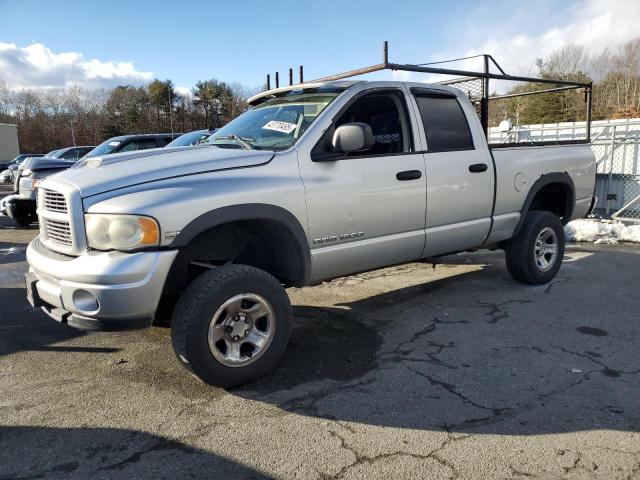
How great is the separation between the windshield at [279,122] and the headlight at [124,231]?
1192mm

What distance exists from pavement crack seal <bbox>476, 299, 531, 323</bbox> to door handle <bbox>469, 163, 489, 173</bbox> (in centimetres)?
137

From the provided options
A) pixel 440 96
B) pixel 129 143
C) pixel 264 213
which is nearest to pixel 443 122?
pixel 440 96

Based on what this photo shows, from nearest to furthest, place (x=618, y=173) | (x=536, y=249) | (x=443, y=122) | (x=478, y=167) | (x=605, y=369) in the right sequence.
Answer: (x=605, y=369) → (x=443, y=122) → (x=478, y=167) → (x=536, y=249) → (x=618, y=173)

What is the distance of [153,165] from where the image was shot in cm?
335

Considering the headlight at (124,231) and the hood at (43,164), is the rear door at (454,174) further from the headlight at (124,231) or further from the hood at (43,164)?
the hood at (43,164)

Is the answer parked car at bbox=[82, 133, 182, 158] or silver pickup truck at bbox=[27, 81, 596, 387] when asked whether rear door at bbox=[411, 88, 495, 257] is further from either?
parked car at bbox=[82, 133, 182, 158]

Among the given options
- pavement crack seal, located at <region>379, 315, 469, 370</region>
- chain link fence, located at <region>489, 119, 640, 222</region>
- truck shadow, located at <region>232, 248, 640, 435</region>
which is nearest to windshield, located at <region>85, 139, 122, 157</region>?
truck shadow, located at <region>232, 248, 640, 435</region>

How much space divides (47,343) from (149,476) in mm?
2334

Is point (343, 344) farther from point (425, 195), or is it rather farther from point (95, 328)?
point (95, 328)

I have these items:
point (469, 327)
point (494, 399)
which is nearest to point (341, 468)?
point (494, 399)

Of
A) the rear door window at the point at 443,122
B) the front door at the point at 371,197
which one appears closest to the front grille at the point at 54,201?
the front door at the point at 371,197

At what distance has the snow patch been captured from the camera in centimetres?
873

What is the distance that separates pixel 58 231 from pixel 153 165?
2.47 feet

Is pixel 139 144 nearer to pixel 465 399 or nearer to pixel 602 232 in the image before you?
pixel 602 232
